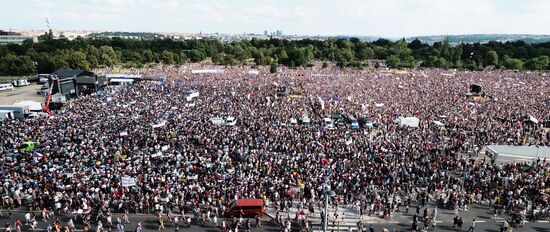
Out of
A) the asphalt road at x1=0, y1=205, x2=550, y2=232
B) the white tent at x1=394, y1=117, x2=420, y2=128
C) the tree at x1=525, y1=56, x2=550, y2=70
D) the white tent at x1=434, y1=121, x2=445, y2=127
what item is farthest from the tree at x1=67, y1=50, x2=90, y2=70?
the tree at x1=525, y1=56, x2=550, y2=70

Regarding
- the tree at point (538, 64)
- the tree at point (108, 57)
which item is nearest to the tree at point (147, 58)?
the tree at point (108, 57)

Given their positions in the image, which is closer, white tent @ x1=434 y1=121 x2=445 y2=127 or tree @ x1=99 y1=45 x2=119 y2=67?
white tent @ x1=434 y1=121 x2=445 y2=127

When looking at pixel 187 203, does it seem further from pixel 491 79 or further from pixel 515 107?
pixel 491 79

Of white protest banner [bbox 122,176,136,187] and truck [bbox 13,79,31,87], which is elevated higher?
truck [bbox 13,79,31,87]

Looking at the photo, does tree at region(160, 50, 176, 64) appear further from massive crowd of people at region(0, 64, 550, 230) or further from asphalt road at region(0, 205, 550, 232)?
asphalt road at region(0, 205, 550, 232)

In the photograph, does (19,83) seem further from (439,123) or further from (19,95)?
(439,123)

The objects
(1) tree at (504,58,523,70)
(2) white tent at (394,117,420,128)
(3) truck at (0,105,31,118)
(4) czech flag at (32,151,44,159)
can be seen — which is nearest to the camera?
(4) czech flag at (32,151,44,159)

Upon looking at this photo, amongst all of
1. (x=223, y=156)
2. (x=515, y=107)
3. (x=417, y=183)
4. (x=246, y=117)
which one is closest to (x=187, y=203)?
(x=223, y=156)

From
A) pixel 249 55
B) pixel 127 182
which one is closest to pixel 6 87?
pixel 127 182
